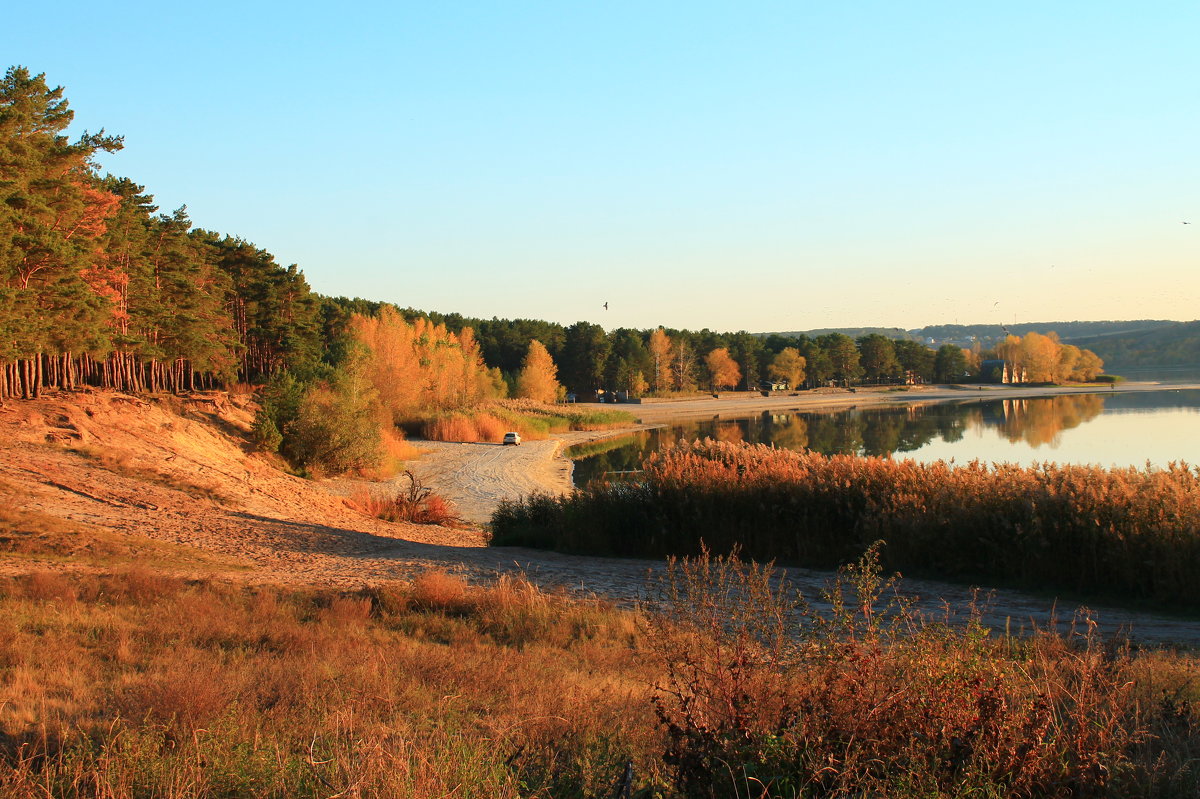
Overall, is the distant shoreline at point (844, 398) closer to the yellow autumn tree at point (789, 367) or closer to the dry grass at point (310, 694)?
the yellow autumn tree at point (789, 367)

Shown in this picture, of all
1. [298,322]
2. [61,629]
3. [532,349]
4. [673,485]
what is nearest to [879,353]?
[532,349]

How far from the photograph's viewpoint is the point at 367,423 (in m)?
40.3

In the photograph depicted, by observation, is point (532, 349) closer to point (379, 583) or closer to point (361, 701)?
point (379, 583)

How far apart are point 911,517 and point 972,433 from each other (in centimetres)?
5482

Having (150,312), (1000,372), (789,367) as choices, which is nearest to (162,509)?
(150,312)

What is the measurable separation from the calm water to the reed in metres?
15.1

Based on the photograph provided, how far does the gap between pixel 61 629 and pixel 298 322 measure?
5219 cm

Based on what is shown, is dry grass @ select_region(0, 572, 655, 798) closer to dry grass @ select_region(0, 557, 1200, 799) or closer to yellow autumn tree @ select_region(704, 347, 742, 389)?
dry grass @ select_region(0, 557, 1200, 799)

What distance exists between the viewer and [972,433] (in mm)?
62500

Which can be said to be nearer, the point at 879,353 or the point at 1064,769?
the point at 1064,769

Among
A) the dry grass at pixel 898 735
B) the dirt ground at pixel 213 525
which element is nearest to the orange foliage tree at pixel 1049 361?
the dirt ground at pixel 213 525

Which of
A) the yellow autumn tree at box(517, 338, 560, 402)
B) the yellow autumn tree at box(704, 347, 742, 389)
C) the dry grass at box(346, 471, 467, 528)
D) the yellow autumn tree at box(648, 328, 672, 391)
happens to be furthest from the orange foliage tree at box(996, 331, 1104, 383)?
the dry grass at box(346, 471, 467, 528)

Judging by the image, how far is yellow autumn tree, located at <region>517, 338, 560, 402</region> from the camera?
95.1m

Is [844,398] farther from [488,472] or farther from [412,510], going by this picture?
[412,510]
